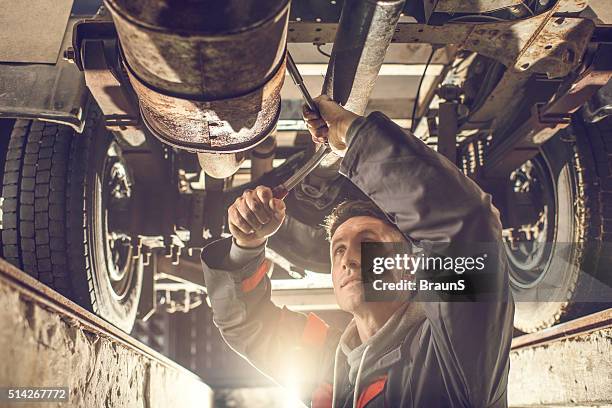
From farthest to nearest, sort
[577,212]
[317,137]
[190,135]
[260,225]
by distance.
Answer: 1. [577,212]
2. [260,225]
3. [317,137]
4. [190,135]

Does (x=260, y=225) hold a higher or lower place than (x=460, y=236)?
higher

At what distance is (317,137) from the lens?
6.44 feet

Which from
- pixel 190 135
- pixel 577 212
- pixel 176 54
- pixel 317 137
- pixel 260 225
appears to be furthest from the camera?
pixel 577 212

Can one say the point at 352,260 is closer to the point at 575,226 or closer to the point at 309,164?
the point at 309,164

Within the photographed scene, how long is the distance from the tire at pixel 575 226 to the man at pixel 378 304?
36.2 inches

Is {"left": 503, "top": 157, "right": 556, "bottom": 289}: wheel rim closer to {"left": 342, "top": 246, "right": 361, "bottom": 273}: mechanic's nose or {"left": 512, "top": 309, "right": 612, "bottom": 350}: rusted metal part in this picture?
{"left": 512, "top": 309, "right": 612, "bottom": 350}: rusted metal part

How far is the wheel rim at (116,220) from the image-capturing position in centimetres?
285

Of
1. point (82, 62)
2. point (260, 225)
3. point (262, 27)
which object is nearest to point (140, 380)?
point (260, 225)

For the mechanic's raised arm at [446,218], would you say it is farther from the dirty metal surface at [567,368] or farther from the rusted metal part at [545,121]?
the rusted metal part at [545,121]

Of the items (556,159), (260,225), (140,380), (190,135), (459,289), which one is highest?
(556,159)

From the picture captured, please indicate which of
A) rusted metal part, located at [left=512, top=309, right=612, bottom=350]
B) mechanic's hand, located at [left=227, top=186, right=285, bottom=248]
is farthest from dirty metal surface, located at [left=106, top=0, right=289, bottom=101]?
rusted metal part, located at [left=512, top=309, right=612, bottom=350]

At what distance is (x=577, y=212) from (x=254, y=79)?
183 centimetres

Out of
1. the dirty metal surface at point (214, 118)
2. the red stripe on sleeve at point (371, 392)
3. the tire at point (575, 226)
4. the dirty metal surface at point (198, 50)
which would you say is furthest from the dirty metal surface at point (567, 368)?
the dirty metal surface at point (198, 50)

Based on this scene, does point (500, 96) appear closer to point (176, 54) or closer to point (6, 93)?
point (176, 54)
